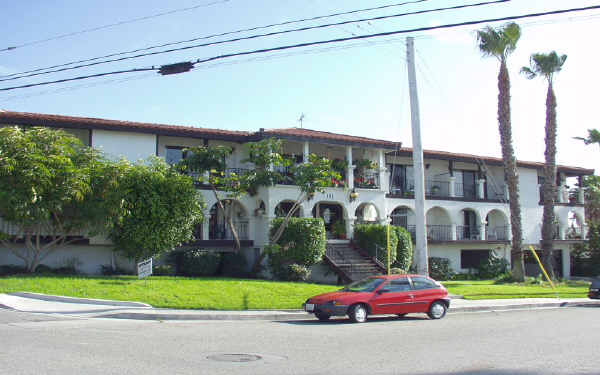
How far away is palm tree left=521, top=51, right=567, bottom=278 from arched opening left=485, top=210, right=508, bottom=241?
361 cm

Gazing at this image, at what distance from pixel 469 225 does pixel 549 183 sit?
6005 millimetres

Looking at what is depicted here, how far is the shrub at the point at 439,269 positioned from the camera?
1206 inches

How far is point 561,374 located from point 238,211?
21823 millimetres

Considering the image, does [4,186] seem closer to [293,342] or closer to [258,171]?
[258,171]

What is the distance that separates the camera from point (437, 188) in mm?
34125

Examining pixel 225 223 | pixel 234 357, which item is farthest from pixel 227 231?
pixel 234 357

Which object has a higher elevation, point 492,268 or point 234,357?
point 492,268

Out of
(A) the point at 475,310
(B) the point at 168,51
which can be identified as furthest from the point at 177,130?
(A) the point at 475,310

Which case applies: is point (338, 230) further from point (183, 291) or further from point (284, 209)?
point (183, 291)

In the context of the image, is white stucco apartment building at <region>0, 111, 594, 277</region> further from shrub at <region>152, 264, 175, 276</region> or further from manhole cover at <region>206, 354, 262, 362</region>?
manhole cover at <region>206, 354, 262, 362</region>

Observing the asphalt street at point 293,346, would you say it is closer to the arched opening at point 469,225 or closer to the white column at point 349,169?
the white column at point 349,169

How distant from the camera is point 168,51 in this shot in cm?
1478

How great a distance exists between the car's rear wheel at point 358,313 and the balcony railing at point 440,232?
18.2 meters

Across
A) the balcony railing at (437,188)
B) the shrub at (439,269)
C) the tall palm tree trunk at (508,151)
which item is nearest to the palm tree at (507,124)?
the tall palm tree trunk at (508,151)
